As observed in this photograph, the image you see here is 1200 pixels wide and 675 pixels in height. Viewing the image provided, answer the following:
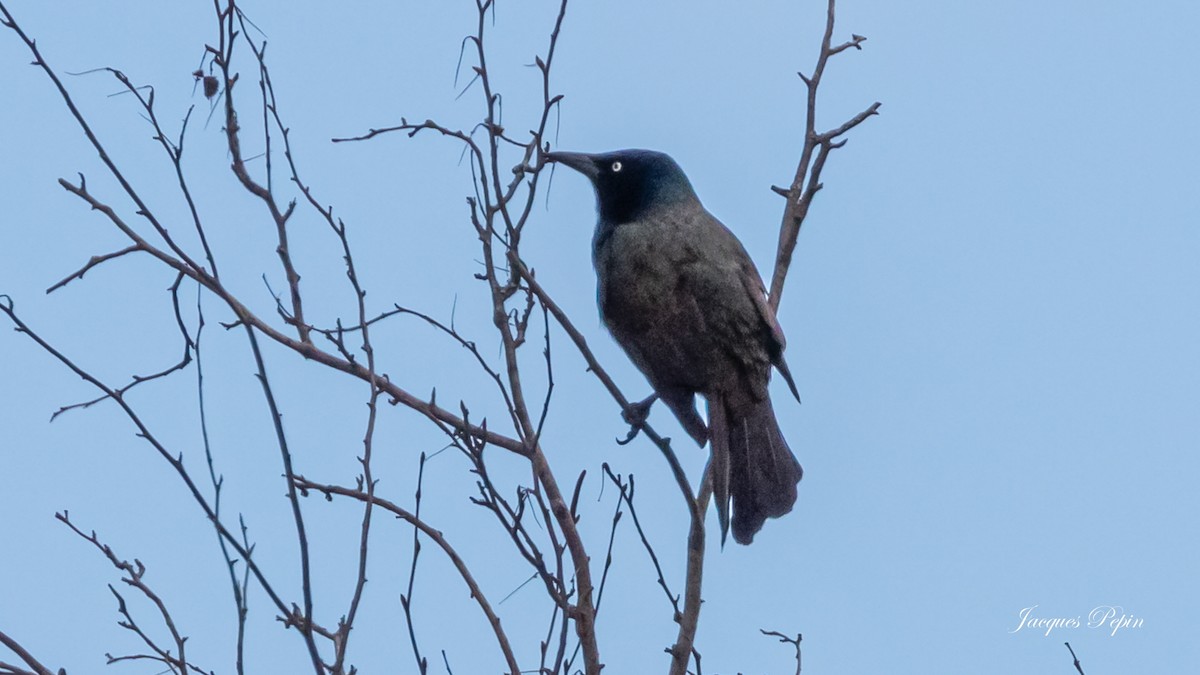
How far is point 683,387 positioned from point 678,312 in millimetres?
321

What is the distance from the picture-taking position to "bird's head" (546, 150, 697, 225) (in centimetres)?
541

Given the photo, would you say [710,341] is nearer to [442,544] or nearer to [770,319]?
[770,319]

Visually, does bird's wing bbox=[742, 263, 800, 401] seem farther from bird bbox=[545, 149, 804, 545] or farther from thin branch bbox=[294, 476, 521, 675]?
thin branch bbox=[294, 476, 521, 675]

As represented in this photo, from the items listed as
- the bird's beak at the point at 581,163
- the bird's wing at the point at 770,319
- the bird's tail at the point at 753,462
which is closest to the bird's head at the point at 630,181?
the bird's beak at the point at 581,163

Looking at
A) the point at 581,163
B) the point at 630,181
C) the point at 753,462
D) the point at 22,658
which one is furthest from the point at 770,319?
the point at 22,658

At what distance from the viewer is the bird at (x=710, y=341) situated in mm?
4883

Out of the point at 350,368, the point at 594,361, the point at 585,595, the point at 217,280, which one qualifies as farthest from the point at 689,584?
the point at 217,280

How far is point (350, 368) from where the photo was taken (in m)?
3.57

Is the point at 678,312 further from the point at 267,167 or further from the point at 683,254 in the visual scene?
the point at 267,167

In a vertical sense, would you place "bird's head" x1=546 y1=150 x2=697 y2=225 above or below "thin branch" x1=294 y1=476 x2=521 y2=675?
above

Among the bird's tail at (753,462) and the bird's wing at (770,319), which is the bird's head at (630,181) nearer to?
the bird's wing at (770,319)

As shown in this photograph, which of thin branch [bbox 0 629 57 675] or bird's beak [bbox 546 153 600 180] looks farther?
bird's beak [bbox 546 153 600 180]

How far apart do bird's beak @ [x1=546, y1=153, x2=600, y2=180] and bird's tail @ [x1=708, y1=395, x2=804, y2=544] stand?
4.01 feet

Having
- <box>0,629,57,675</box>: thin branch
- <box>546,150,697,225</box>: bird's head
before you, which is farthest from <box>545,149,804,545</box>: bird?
<box>0,629,57,675</box>: thin branch
